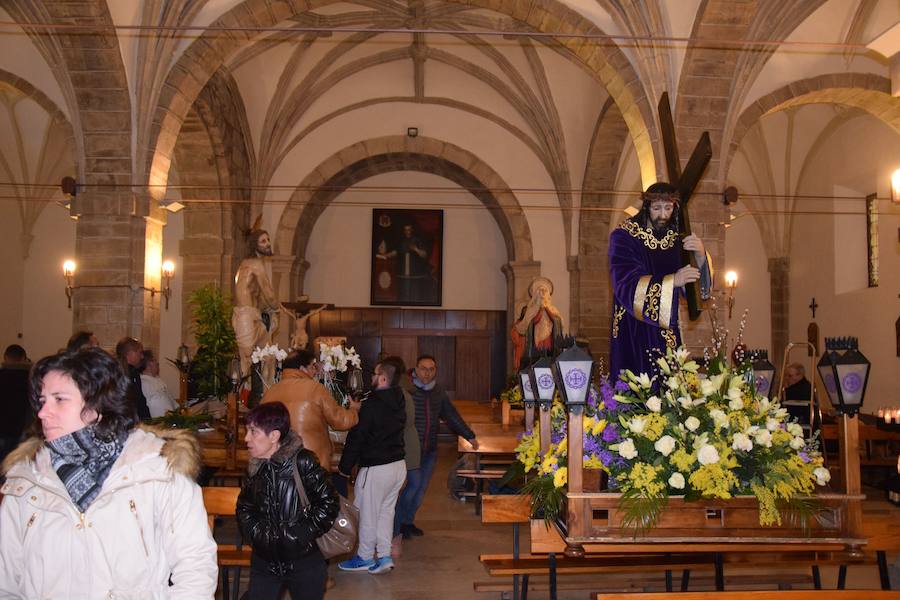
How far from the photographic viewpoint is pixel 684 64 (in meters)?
10.7

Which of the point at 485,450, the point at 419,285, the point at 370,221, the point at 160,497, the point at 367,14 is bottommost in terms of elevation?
the point at 485,450

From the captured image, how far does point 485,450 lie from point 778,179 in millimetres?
12131

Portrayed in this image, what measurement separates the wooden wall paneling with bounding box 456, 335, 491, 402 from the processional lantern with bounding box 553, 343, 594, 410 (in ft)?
55.6

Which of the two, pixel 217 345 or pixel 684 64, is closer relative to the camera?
pixel 684 64

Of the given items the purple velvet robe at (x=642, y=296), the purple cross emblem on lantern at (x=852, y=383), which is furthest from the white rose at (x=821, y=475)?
the purple velvet robe at (x=642, y=296)

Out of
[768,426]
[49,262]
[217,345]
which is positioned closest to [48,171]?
[49,262]

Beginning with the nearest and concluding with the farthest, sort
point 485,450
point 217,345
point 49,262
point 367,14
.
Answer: point 485,450, point 217,345, point 367,14, point 49,262

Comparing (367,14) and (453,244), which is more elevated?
(367,14)

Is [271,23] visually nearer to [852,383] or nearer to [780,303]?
[852,383]

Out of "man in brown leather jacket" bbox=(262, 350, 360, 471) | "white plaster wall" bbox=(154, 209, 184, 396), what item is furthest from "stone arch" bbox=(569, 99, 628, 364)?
"man in brown leather jacket" bbox=(262, 350, 360, 471)

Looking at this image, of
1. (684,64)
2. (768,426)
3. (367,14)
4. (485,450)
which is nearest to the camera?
(768,426)

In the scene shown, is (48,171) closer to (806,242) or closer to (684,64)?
(684,64)

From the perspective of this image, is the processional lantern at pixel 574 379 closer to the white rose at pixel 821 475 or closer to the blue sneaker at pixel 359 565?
the white rose at pixel 821 475

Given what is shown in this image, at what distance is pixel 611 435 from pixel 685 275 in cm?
109
